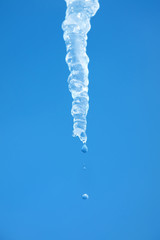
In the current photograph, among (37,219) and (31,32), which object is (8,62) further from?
(37,219)

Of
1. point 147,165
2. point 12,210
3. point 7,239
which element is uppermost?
point 147,165

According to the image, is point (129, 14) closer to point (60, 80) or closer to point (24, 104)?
point (60, 80)

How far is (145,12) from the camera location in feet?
13.0

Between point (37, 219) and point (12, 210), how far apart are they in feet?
1.11

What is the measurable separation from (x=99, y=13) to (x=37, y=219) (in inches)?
111

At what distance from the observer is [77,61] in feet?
6.21

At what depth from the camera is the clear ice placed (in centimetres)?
189

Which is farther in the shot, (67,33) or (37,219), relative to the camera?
(37,219)

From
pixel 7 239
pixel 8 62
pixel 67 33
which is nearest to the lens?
pixel 67 33

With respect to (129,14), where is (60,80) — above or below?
below

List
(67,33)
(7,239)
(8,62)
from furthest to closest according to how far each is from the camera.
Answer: (8,62) < (7,239) < (67,33)

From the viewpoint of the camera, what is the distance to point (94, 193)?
3805mm

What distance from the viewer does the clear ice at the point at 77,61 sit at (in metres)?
1.89

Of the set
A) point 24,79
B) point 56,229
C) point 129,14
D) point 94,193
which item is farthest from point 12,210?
point 129,14
